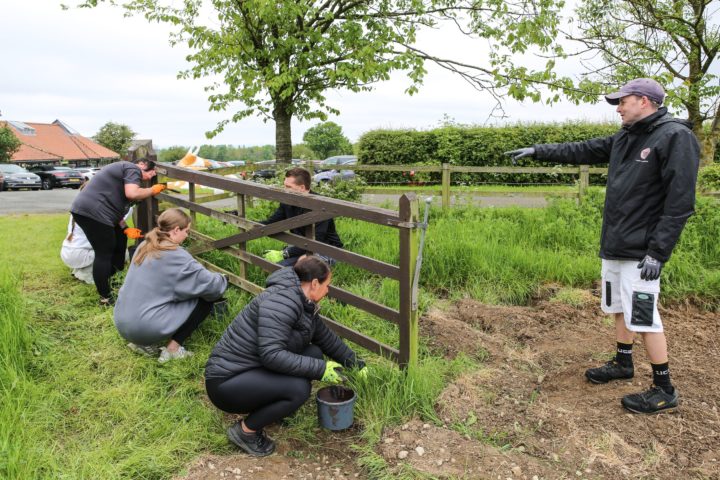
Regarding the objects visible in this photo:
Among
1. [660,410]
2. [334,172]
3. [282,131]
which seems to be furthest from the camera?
[334,172]

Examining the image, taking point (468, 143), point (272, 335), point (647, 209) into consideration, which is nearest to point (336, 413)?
point (272, 335)

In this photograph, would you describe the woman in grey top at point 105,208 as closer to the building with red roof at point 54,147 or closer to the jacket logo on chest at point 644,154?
the jacket logo on chest at point 644,154

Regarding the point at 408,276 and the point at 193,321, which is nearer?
the point at 408,276

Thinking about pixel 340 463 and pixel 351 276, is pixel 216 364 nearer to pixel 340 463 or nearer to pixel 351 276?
pixel 340 463

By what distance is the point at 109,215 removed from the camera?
5.21 m

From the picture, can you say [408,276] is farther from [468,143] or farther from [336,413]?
[468,143]

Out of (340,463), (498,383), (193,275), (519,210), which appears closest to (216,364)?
(340,463)

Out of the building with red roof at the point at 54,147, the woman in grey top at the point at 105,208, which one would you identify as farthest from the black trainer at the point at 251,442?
the building with red roof at the point at 54,147

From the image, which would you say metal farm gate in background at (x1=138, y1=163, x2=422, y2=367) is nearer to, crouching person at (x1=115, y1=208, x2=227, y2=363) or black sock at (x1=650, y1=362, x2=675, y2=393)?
crouching person at (x1=115, y1=208, x2=227, y2=363)

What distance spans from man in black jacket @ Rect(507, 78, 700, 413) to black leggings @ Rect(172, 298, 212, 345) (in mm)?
2851

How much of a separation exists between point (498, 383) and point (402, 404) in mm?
820

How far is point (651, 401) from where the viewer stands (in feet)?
11.0

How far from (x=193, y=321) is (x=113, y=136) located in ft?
237

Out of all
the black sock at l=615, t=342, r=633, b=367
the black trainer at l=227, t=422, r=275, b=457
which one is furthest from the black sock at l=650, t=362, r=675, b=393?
the black trainer at l=227, t=422, r=275, b=457
